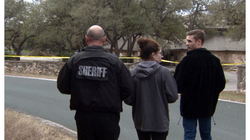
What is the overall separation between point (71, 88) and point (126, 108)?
5374mm

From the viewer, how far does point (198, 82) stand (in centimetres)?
323

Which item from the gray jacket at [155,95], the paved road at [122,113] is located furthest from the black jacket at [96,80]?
the paved road at [122,113]

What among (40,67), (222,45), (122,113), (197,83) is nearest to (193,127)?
(197,83)

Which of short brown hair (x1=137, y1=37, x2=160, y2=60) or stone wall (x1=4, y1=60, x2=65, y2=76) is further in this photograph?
stone wall (x1=4, y1=60, x2=65, y2=76)

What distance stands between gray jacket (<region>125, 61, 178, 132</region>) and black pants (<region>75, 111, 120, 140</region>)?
0.41m

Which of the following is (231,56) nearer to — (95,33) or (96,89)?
(95,33)

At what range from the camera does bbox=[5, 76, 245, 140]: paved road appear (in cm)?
570

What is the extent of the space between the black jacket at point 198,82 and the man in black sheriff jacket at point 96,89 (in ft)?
2.97

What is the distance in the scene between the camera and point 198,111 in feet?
10.7

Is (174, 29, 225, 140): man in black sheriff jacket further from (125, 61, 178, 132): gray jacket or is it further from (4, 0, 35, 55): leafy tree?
(4, 0, 35, 55): leafy tree

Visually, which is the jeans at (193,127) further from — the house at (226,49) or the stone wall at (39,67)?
the house at (226,49)

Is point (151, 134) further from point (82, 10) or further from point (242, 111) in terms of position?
point (82, 10)

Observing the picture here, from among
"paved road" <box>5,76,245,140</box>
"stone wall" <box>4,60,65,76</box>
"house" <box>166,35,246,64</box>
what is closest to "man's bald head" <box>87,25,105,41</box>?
"paved road" <box>5,76,245,140</box>

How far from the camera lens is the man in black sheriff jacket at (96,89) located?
261 cm
